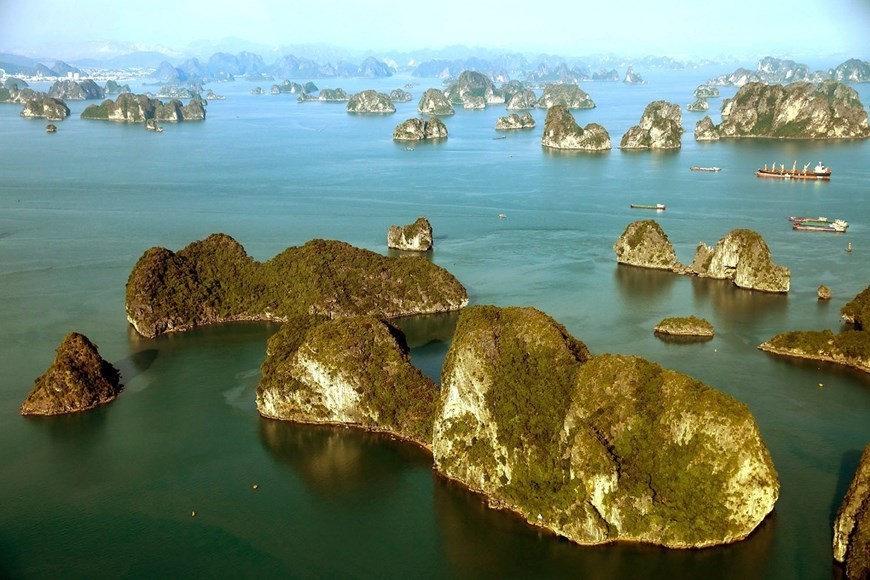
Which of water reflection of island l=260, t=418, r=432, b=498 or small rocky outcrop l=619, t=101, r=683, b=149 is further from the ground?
small rocky outcrop l=619, t=101, r=683, b=149

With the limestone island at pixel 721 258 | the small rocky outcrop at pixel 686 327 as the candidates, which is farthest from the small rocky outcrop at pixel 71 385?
the limestone island at pixel 721 258

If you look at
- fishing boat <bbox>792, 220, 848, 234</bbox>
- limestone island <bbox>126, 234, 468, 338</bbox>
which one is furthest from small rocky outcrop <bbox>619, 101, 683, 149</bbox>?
limestone island <bbox>126, 234, 468, 338</bbox>

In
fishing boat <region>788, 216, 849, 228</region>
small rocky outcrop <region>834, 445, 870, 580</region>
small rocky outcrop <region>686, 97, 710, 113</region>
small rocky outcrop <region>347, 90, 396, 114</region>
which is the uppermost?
small rocky outcrop <region>686, 97, 710, 113</region>

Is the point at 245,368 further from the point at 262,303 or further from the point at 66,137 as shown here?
the point at 66,137

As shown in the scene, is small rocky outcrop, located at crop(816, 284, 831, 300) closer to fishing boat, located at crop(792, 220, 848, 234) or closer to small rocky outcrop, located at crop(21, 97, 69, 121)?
Result: fishing boat, located at crop(792, 220, 848, 234)

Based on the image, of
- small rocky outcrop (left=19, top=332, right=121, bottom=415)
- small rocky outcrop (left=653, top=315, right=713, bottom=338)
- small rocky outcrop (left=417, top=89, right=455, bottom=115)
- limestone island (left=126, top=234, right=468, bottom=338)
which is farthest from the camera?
small rocky outcrop (left=417, top=89, right=455, bottom=115)

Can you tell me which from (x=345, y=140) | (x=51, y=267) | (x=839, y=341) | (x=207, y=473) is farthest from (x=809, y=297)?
(x=345, y=140)

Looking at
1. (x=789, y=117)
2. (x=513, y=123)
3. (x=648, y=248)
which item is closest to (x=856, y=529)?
(x=648, y=248)
